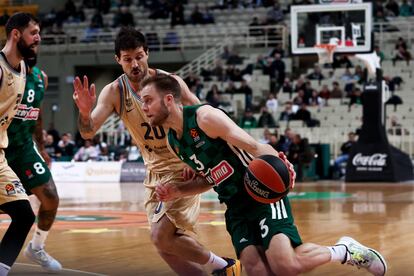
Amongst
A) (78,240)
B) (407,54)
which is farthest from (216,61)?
(78,240)

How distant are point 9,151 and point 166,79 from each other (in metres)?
2.07

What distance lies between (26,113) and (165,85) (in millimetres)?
2054

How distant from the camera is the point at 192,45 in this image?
1183 inches

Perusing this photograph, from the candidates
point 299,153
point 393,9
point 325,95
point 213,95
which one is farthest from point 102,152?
point 393,9

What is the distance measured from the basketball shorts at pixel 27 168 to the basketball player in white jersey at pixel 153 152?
99cm

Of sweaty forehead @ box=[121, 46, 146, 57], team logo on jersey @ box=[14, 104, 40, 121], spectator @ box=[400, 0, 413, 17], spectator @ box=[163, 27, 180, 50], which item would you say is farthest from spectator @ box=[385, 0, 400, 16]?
sweaty forehead @ box=[121, 46, 146, 57]

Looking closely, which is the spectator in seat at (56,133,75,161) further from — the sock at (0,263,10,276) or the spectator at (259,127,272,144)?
the sock at (0,263,10,276)

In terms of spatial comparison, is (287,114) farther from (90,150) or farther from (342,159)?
(90,150)

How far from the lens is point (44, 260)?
A: 720cm

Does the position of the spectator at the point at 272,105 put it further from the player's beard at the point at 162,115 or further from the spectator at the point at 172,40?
the player's beard at the point at 162,115

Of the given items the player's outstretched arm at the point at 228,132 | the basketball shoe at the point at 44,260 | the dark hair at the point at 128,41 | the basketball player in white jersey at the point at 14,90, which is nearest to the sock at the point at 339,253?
the player's outstretched arm at the point at 228,132

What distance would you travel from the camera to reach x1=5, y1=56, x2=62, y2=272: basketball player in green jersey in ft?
23.7

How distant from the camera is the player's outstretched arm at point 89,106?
5965 mm

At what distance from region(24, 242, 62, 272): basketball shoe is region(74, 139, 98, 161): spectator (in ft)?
49.8
